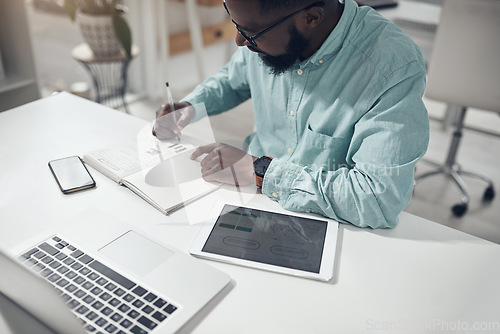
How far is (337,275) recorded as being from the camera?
723 mm

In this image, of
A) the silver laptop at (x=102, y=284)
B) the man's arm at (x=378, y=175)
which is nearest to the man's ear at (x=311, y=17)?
the man's arm at (x=378, y=175)

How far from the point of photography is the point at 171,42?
9.50 ft

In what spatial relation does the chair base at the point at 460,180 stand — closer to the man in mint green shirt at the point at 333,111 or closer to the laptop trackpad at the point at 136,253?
the man in mint green shirt at the point at 333,111

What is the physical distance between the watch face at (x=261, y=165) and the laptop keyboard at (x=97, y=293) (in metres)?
0.38

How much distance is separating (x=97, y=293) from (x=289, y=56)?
68 centimetres

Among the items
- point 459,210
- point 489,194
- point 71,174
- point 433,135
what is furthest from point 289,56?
point 433,135

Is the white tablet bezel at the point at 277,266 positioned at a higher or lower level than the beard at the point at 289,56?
lower

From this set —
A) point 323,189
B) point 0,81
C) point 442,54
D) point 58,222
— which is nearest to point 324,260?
point 323,189

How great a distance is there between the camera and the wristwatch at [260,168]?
93 centimetres

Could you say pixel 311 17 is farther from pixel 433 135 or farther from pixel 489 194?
pixel 433 135

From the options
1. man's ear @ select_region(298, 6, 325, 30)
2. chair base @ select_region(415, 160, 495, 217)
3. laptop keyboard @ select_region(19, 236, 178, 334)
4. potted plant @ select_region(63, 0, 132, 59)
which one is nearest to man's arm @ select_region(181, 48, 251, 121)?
man's ear @ select_region(298, 6, 325, 30)

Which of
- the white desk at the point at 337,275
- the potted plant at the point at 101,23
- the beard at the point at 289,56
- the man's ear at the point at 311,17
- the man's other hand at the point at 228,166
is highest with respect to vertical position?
the man's ear at the point at 311,17

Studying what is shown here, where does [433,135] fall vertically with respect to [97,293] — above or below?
below

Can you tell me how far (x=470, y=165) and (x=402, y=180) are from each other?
6.39 feet
